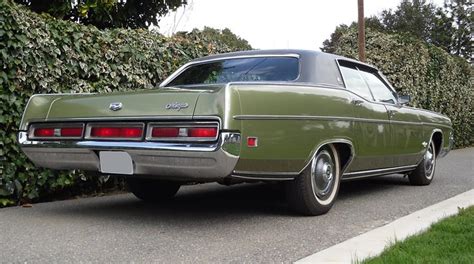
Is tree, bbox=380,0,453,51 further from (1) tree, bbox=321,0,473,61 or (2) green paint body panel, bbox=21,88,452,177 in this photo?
(2) green paint body panel, bbox=21,88,452,177

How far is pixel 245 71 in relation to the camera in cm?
523

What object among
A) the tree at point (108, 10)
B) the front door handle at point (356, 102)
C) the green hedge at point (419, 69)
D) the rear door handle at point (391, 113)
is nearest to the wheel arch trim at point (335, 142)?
the front door handle at point (356, 102)

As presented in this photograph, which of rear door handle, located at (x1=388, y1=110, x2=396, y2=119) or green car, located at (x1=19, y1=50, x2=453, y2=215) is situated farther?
rear door handle, located at (x1=388, y1=110, x2=396, y2=119)

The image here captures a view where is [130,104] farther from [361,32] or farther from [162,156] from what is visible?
[361,32]

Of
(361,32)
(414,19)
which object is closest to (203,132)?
(361,32)

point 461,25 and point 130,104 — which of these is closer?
point 130,104

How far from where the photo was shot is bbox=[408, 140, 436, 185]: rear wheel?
7136 mm

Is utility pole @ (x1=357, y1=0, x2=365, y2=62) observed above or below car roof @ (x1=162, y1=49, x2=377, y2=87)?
→ above

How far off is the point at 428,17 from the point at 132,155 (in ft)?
149

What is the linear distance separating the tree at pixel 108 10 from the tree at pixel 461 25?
2892cm

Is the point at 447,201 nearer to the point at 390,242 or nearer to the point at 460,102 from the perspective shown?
the point at 390,242

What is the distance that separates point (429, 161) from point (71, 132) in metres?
4.99

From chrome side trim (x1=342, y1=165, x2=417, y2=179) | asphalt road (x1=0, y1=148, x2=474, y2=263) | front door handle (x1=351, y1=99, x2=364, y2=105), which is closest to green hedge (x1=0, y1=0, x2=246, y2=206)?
asphalt road (x1=0, y1=148, x2=474, y2=263)

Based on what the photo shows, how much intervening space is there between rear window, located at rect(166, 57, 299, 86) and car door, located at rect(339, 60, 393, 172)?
28.5 inches
